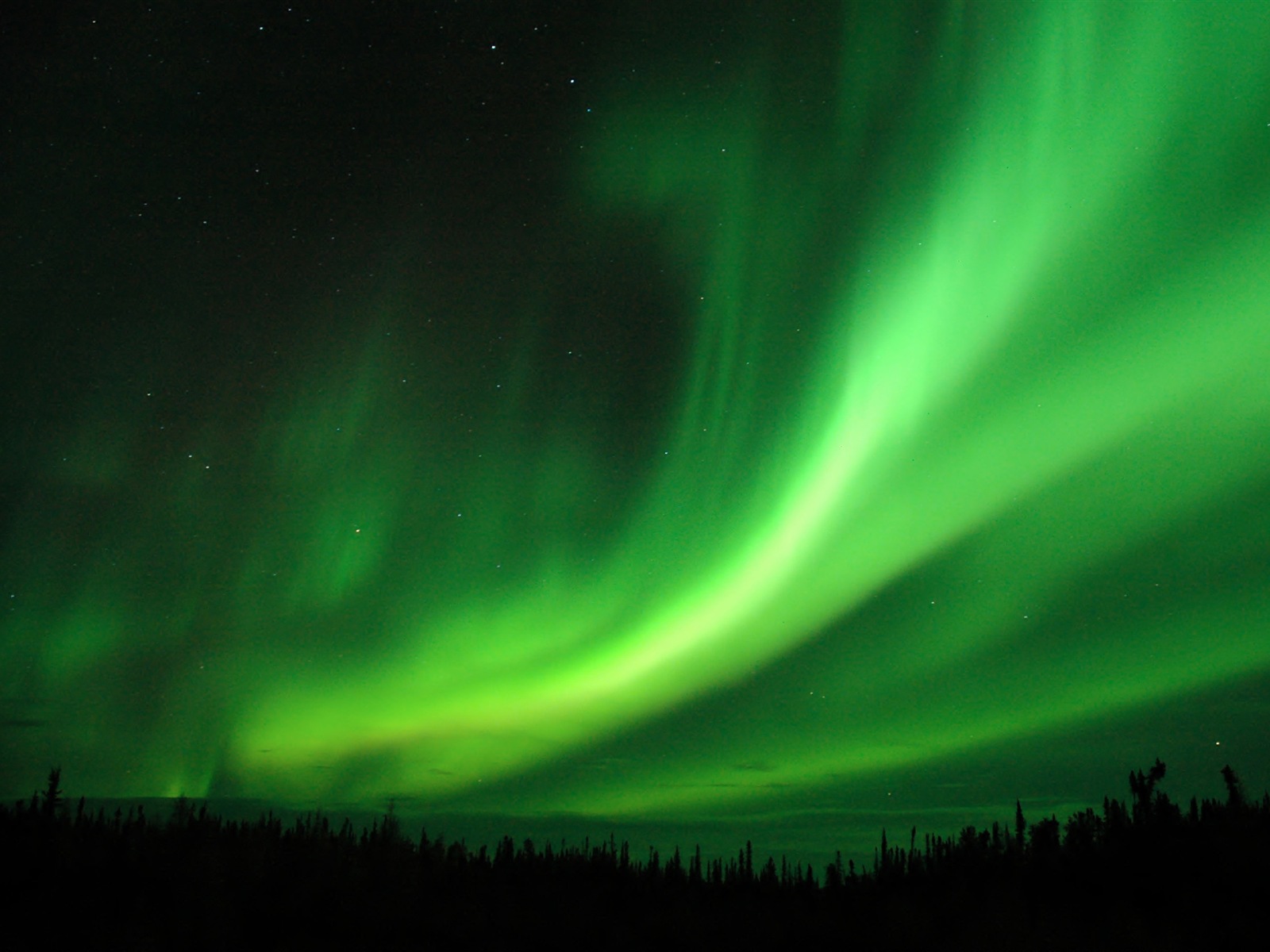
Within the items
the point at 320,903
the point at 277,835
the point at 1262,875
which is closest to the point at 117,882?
the point at 320,903

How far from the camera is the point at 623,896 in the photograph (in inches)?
4225

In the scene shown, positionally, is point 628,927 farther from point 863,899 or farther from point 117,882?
point 117,882

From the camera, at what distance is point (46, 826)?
104250 millimetres

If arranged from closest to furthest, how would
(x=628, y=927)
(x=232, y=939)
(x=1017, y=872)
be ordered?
(x=232, y=939)
(x=628, y=927)
(x=1017, y=872)

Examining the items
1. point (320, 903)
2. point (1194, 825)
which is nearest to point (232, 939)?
point (320, 903)

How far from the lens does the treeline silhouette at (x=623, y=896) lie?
70.3 meters

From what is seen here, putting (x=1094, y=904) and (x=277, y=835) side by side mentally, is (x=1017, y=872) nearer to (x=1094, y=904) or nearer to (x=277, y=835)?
(x=1094, y=904)

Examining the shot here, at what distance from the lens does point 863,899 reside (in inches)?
3858

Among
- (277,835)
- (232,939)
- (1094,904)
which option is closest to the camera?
(232,939)

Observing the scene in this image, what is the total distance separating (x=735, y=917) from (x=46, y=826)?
67.8m

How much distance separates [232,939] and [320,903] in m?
13.5

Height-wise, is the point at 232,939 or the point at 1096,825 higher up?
the point at 1096,825

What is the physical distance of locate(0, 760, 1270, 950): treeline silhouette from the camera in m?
70.3

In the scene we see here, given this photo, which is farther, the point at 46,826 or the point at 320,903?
the point at 46,826
